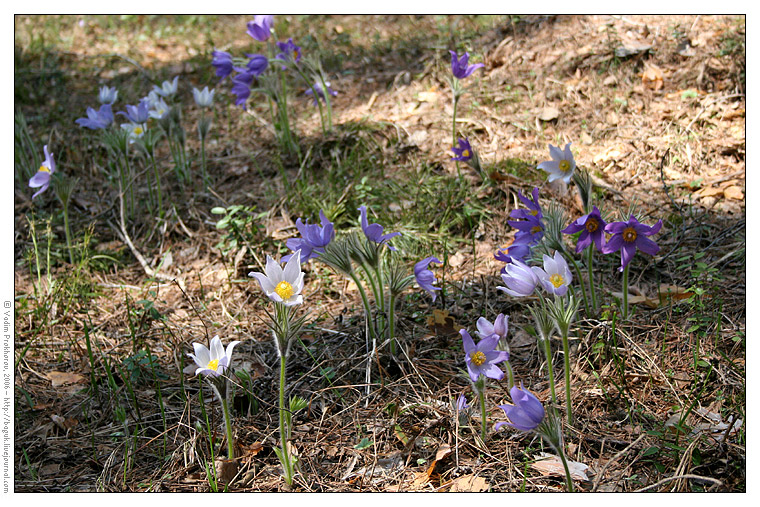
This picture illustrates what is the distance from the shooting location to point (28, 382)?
243 centimetres

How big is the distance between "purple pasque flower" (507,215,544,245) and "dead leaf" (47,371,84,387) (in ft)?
6.02

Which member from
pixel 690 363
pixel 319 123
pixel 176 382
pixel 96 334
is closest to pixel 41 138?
pixel 319 123

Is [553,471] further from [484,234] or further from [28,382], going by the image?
[28,382]

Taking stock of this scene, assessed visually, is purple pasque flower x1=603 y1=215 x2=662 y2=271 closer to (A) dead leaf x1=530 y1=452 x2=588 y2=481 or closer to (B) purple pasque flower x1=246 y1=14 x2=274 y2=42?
(A) dead leaf x1=530 y1=452 x2=588 y2=481

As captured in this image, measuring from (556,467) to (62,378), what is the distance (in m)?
1.94

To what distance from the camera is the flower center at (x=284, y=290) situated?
1860 mm

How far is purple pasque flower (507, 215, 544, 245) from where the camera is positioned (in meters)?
2.27

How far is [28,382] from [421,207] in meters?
1.95

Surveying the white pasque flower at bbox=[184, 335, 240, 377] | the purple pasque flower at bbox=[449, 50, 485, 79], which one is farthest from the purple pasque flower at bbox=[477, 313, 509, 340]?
the purple pasque flower at bbox=[449, 50, 485, 79]

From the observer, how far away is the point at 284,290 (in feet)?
6.13

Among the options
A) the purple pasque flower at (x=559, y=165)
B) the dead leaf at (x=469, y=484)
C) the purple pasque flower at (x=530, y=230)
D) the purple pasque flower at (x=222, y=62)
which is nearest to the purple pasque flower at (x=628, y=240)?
the purple pasque flower at (x=530, y=230)

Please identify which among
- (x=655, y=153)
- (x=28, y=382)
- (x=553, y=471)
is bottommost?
(x=28, y=382)

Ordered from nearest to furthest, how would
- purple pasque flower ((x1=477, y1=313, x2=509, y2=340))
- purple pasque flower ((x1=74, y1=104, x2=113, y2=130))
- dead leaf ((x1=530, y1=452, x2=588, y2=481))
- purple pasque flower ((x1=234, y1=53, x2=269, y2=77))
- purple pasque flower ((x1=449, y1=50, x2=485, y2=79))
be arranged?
dead leaf ((x1=530, y1=452, x2=588, y2=481)) < purple pasque flower ((x1=477, y1=313, x2=509, y2=340)) < purple pasque flower ((x1=449, y1=50, x2=485, y2=79)) < purple pasque flower ((x1=74, y1=104, x2=113, y2=130)) < purple pasque flower ((x1=234, y1=53, x2=269, y2=77))

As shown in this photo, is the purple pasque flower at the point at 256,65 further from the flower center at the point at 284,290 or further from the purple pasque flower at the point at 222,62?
the flower center at the point at 284,290
